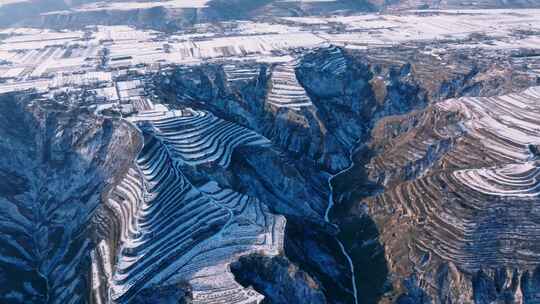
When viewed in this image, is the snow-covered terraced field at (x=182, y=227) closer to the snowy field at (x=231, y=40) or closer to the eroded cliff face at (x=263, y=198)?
the eroded cliff face at (x=263, y=198)

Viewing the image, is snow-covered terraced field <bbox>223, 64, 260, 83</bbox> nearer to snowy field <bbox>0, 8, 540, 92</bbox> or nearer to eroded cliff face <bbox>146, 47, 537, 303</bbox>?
eroded cliff face <bbox>146, 47, 537, 303</bbox>

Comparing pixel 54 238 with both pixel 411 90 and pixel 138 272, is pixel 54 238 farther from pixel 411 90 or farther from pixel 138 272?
pixel 411 90

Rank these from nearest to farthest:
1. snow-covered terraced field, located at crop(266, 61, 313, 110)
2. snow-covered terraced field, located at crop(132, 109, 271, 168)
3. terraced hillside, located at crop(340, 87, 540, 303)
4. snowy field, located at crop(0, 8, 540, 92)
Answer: terraced hillside, located at crop(340, 87, 540, 303) → snow-covered terraced field, located at crop(132, 109, 271, 168) → snow-covered terraced field, located at crop(266, 61, 313, 110) → snowy field, located at crop(0, 8, 540, 92)

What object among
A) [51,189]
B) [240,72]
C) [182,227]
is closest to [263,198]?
[182,227]

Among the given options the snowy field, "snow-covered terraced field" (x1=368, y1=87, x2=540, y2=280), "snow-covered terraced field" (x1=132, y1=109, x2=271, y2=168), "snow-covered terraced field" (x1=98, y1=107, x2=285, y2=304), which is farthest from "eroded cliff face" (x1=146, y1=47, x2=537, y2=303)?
the snowy field

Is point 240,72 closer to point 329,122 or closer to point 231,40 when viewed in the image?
point 329,122

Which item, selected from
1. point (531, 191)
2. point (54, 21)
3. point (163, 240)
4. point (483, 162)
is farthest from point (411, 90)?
point (54, 21)
